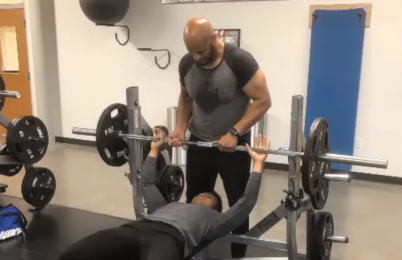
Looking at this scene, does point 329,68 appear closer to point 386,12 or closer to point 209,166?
point 386,12

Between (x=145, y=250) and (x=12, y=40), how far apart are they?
462cm

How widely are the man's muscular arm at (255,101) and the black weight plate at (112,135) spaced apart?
66 centimetres

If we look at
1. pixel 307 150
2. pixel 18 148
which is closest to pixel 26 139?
pixel 18 148

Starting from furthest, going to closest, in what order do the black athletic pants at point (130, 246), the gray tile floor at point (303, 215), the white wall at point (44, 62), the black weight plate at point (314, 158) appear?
1. the white wall at point (44, 62)
2. the gray tile floor at point (303, 215)
3. the black weight plate at point (314, 158)
4. the black athletic pants at point (130, 246)

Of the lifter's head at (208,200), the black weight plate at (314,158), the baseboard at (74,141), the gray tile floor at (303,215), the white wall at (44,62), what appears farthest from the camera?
the baseboard at (74,141)

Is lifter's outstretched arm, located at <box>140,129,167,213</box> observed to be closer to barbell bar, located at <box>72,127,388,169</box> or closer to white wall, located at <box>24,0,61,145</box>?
barbell bar, located at <box>72,127,388,169</box>

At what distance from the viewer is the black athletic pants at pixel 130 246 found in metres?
1.54

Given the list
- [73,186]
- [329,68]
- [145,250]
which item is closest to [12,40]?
[73,186]

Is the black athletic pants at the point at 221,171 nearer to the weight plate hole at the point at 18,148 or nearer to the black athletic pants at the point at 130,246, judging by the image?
the black athletic pants at the point at 130,246

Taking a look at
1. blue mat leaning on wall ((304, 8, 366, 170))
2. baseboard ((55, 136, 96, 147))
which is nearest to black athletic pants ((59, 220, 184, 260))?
blue mat leaning on wall ((304, 8, 366, 170))

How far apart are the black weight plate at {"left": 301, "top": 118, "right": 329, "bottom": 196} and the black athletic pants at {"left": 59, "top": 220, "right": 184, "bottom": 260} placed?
0.55 m

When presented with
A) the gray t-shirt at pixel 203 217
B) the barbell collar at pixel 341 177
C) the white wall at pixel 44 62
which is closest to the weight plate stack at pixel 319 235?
the barbell collar at pixel 341 177

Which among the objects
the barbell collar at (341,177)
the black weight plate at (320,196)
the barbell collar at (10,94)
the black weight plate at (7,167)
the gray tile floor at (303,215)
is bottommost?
the gray tile floor at (303,215)

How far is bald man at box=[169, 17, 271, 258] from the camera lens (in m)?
1.81
